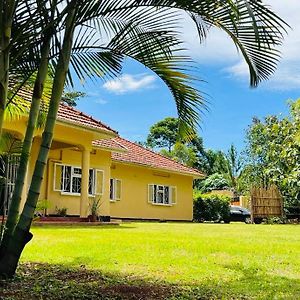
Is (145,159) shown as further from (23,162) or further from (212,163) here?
(212,163)

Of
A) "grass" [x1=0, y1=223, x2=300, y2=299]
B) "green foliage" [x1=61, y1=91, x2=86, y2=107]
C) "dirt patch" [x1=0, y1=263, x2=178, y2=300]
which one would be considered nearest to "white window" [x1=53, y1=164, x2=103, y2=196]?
"green foliage" [x1=61, y1=91, x2=86, y2=107]

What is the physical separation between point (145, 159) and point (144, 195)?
5.94ft

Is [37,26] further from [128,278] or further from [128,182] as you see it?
[128,182]

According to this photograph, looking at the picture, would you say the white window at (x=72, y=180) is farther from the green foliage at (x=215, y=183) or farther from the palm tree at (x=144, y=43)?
the green foliage at (x=215, y=183)

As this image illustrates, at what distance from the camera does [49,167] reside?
1766 cm

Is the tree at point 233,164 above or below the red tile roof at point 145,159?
above

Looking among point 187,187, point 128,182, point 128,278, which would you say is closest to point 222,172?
point 187,187

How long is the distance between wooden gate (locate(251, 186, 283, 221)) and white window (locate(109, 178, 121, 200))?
7.61m

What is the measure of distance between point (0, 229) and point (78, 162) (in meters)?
14.1

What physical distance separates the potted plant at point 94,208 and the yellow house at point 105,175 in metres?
0.15

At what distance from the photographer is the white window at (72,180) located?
17939 mm

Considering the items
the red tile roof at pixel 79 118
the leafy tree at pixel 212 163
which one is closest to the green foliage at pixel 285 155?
the red tile roof at pixel 79 118

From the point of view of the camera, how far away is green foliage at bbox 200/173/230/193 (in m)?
50.0

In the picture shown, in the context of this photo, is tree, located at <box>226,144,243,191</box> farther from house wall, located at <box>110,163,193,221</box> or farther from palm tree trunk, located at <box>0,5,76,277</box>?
palm tree trunk, located at <box>0,5,76,277</box>
